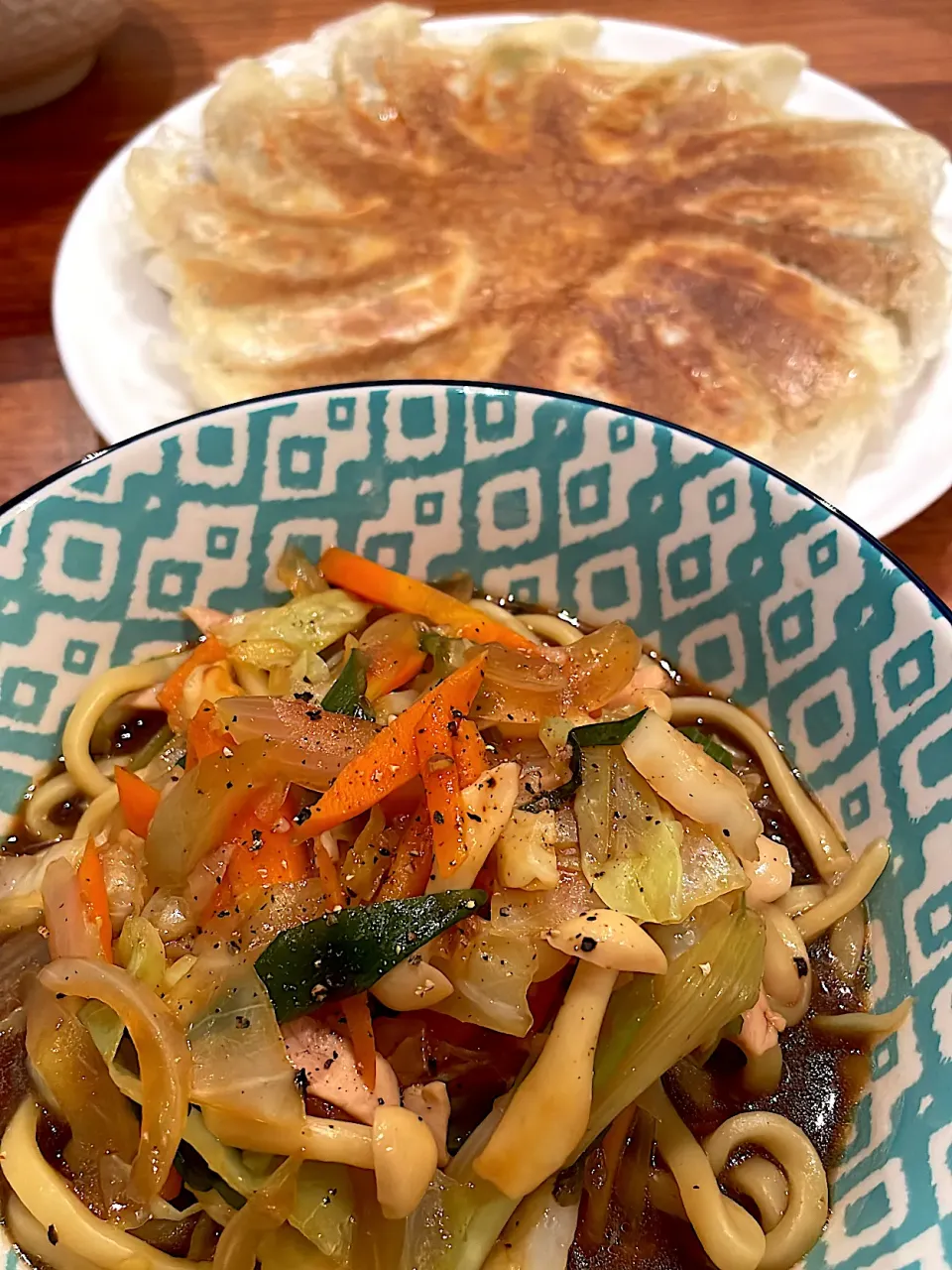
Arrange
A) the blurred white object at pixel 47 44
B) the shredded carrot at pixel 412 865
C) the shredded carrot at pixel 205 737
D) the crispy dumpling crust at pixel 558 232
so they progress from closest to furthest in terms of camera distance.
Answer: the shredded carrot at pixel 412 865 < the shredded carrot at pixel 205 737 < the crispy dumpling crust at pixel 558 232 < the blurred white object at pixel 47 44

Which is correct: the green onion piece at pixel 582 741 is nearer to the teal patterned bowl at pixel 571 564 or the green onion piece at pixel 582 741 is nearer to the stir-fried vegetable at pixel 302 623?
the teal patterned bowl at pixel 571 564

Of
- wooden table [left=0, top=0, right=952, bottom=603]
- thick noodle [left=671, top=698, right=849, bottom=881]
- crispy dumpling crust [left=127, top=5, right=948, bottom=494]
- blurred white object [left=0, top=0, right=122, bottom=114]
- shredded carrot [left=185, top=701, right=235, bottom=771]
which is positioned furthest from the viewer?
blurred white object [left=0, top=0, right=122, bottom=114]

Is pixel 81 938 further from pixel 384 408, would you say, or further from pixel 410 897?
pixel 384 408

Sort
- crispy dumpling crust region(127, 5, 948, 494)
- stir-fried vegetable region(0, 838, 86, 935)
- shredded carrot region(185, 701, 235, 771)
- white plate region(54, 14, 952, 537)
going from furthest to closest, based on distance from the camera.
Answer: crispy dumpling crust region(127, 5, 948, 494), white plate region(54, 14, 952, 537), stir-fried vegetable region(0, 838, 86, 935), shredded carrot region(185, 701, 235, 771)

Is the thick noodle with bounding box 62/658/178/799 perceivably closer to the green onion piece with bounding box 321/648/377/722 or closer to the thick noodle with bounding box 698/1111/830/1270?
the green onion piece with bounding box 321/648/377/722

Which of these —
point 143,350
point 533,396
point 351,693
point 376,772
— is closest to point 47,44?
point 143,350

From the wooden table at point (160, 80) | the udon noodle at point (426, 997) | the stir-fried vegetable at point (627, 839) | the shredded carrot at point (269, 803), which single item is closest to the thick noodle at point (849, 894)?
the udon noodle at point (426, 997)

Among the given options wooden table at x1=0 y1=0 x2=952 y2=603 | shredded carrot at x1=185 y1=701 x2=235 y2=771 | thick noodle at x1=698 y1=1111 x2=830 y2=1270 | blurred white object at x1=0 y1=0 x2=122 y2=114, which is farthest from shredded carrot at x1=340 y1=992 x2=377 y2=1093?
blurred white object at x1=0 y1=0 x2=122 y2=114

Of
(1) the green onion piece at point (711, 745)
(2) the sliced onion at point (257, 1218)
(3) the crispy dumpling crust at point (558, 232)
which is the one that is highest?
(3) the crispy dumpling crust at point (558, 232)
